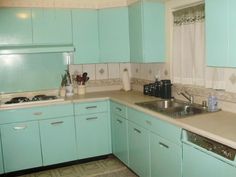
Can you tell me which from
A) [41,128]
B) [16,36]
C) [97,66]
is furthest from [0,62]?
[97,66]

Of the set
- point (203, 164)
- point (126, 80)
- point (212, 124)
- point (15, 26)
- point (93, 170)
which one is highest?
point (15, 26)

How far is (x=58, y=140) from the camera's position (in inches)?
133

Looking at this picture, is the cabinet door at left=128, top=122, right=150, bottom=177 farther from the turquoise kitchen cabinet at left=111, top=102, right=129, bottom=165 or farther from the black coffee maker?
the black coffee maker

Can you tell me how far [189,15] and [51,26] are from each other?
1.72m

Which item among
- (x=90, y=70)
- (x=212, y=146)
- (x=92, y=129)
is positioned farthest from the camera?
(x=90, y=70)

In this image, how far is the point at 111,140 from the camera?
12.0 ft

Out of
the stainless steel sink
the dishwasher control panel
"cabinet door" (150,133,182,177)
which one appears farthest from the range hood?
the dishwasher control panel

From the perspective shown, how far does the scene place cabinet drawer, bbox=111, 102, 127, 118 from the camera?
3.16 meters

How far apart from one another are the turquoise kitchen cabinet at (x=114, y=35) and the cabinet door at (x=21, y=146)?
1351 millimetres

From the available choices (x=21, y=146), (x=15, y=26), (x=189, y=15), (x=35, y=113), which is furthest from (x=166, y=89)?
(x=15, y=26)

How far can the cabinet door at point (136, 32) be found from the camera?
3284mm

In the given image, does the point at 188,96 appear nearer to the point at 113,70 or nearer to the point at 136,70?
the point at 136,70

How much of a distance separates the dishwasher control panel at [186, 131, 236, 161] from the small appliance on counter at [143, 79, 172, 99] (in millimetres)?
1132

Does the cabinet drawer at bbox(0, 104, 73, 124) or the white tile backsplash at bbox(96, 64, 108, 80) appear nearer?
the cabinet drawer at bbox(0, 104, 73, 124)
